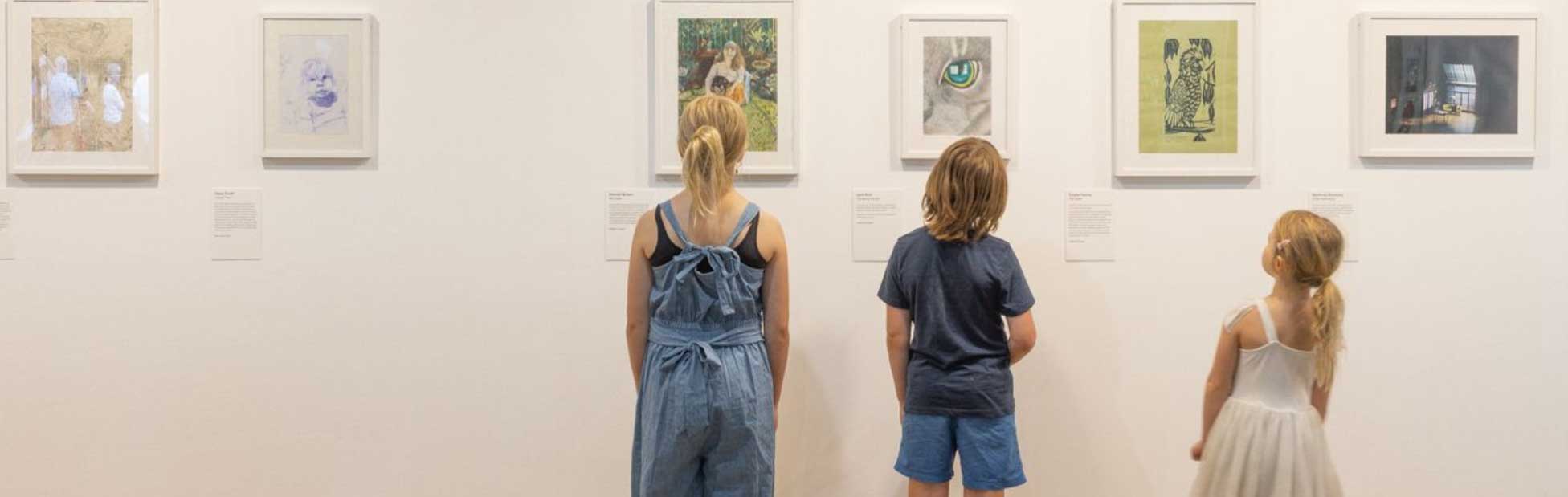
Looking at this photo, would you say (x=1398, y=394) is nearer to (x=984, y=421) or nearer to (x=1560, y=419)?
(x=1560, y=419)

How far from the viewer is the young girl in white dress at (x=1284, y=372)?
109 inches

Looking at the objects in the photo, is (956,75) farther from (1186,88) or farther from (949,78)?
(1186,88)

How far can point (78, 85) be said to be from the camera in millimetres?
3605

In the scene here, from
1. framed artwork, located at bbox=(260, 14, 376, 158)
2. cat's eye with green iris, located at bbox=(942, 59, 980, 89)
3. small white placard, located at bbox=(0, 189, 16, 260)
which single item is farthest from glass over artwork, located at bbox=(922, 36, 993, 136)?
small white placard, located at bbox=(0, 189, 16, 260)

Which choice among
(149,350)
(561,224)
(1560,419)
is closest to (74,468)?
(149,350)

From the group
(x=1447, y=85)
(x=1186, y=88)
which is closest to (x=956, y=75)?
(x=1186, y=88)

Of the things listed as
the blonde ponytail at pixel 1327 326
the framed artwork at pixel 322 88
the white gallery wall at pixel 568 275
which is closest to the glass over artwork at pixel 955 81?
the white gallery wall at pixel 568 275

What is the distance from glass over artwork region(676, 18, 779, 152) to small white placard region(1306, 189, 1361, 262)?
2067mm

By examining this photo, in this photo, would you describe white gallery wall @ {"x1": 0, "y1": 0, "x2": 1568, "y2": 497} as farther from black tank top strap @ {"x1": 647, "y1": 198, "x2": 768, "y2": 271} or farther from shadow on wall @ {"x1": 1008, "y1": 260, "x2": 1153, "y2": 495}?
black tank top strap @ {"x1": 647, "y1": 198, "x2": 768, "y2": 271}

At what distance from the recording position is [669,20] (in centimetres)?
360

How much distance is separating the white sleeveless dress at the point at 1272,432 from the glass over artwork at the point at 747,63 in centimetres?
173

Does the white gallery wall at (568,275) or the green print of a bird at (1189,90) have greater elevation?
the green print of a bird at (1189,90)

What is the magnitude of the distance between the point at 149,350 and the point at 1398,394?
15.6ft

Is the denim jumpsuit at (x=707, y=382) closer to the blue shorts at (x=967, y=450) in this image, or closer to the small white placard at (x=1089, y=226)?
the blue shorts at (x=967, y=450)
